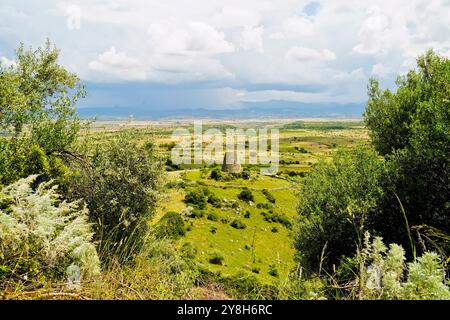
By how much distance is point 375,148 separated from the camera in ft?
104

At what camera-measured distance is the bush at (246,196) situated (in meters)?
73.5

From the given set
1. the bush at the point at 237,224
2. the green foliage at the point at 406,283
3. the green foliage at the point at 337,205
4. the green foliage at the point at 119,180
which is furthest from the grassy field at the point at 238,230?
the green foliage at the point at 406,283

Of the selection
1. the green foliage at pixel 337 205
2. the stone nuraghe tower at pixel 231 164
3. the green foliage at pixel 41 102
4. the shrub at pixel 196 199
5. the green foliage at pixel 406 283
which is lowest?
the shrub at pixel 196 199

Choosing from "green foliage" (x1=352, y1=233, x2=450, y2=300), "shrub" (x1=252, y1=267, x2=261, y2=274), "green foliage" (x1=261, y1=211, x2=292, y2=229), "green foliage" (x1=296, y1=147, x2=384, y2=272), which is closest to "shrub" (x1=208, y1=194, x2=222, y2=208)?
"green foliage" (x1=261, y1=211, x2=292, y2=229)

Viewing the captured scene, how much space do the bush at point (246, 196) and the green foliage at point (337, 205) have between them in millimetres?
45263

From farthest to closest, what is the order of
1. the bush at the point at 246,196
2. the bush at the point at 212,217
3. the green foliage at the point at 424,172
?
the bush at the point at 246,196, the bush at the point at 212,217, the green foliage at the point at 424,172

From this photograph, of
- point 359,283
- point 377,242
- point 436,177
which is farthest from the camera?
point 436,177

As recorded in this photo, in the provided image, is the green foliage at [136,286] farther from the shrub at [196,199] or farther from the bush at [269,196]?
the bush at [269,196]

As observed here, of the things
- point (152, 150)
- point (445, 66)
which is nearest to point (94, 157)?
point (152, 150)

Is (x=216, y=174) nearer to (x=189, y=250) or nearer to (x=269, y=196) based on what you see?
(x=269, y=196)

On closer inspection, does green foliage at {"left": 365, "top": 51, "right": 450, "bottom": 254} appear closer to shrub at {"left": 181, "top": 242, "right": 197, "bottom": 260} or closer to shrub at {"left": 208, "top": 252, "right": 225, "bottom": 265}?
shrub at {"left": 181, "top": 242, "right": 197, "bottom": 260}

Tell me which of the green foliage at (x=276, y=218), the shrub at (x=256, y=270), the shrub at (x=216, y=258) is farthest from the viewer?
the green foliage at (x=276, y=218)
